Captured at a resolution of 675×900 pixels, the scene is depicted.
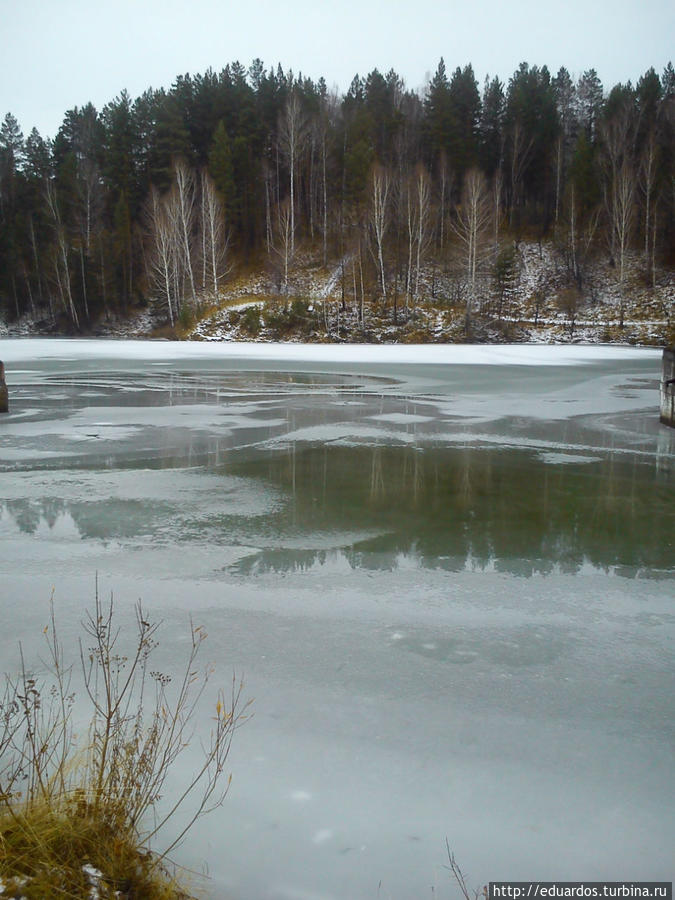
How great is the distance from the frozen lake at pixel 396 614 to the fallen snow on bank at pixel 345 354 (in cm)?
1645

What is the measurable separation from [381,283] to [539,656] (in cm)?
4921

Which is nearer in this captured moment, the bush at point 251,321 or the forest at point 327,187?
the bush at point 251,321

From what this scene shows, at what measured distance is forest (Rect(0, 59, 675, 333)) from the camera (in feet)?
171

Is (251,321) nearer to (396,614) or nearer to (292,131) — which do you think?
(292,131)

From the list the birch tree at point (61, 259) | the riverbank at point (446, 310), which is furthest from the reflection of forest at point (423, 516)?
the birch tree at point (61, 259)

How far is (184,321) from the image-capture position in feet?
161

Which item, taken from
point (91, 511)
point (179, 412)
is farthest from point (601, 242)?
point (91, 511)

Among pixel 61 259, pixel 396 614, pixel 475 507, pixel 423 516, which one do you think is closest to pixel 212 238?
pixel 61 259

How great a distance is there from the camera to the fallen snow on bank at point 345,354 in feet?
90.5

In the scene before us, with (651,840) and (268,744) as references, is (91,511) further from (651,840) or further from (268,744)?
(651,840)

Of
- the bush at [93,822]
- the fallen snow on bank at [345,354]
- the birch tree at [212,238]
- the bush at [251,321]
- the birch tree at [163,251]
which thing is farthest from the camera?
the birch tree at [212,238]

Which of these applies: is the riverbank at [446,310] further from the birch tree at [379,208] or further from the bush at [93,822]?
the bush at [93,822]

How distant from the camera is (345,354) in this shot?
104 ft

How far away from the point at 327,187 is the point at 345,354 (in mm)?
37357
